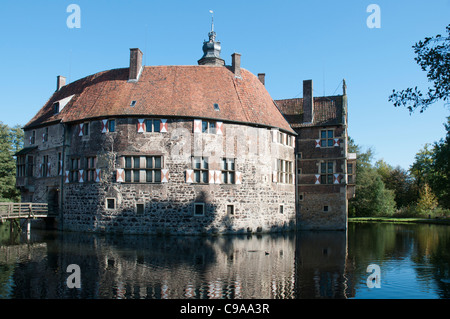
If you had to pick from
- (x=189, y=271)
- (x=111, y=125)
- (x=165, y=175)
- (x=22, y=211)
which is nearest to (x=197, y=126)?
(x=165, y=175)

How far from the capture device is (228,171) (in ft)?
88.2

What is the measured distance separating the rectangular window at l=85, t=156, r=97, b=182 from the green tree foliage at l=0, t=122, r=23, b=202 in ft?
65.0

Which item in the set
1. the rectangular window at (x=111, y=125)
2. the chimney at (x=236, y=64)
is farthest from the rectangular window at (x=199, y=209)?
the chimney at (x=236, y=64)

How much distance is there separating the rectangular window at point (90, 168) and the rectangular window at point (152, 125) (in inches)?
153

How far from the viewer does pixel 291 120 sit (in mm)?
33656

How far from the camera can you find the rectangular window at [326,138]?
3222 centimetres

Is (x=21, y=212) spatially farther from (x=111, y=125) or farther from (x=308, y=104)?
Result: (x=308, y=104)

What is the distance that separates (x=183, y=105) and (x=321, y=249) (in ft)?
40.5

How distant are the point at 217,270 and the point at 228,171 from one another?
13775 millimetres

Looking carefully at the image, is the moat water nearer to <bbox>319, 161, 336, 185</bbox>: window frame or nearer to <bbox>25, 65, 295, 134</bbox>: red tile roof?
<bbox>25, 65, 295, 134</bbox>: red tile roof

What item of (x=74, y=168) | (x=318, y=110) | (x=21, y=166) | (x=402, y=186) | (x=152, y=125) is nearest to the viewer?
(x=152, y=125)

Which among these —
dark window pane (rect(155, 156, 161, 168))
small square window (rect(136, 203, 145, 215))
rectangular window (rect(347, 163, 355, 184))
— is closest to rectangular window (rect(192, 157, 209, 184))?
dark window pane (rect(155, 156, 161, 168))

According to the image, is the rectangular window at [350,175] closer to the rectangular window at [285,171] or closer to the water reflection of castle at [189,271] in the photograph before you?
the rectangular window at [285,171]

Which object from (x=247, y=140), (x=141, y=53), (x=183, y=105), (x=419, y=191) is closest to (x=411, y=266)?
(x=247, y=140)
